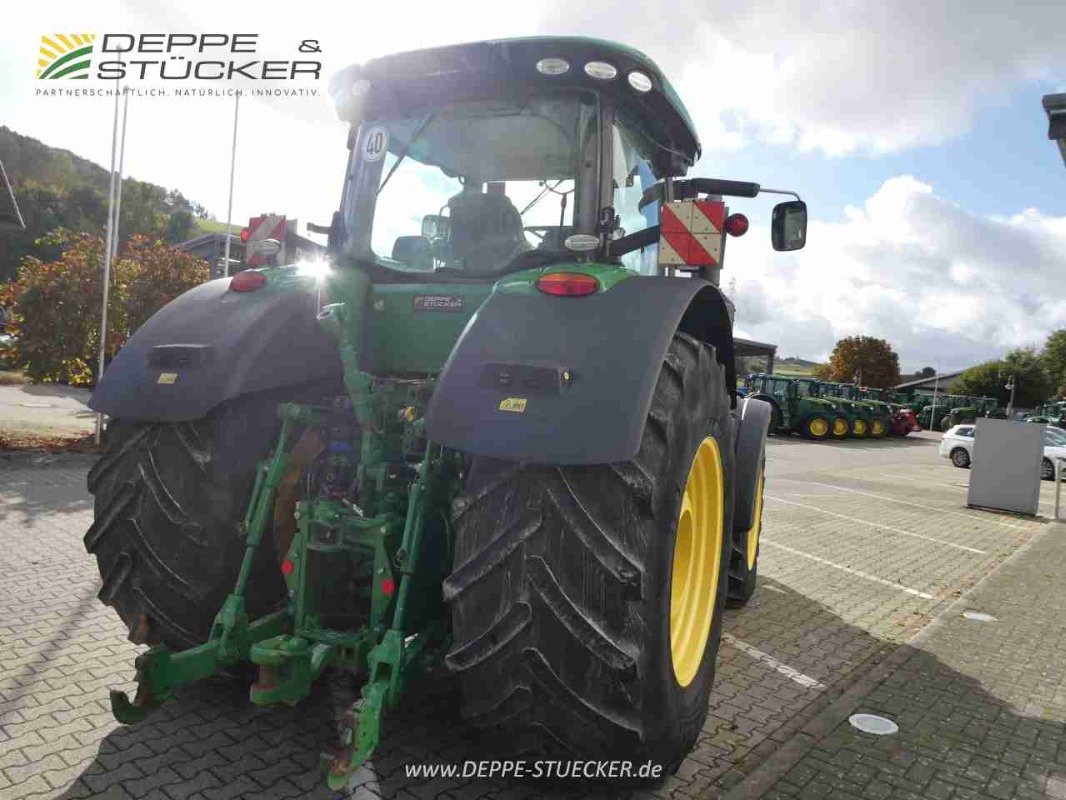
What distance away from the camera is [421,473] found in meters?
2.51

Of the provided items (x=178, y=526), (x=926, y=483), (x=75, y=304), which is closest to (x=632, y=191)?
(x=178, y=526)

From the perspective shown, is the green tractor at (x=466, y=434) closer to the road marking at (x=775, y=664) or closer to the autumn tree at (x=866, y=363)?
the road marking at (x=775, y=664)

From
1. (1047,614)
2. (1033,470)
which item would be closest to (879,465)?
(1033,470)

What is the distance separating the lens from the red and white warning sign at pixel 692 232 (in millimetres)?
3270

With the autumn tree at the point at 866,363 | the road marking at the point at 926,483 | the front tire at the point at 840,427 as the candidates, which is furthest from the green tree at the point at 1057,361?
the road marking at the point at 926,483

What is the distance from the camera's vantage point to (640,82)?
3002 millimetres

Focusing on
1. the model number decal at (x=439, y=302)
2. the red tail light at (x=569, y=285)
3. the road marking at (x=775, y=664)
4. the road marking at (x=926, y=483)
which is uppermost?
the red tail light at (x=569, y=285)

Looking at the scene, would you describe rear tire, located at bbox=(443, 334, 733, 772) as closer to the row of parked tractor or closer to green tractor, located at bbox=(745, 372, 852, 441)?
the row of parked tractor

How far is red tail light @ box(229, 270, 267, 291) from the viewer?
321 cm

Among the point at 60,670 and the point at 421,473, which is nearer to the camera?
the point at 421,473

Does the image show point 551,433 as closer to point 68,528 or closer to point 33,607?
point 33,607

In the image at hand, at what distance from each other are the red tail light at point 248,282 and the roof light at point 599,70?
5.17 feet

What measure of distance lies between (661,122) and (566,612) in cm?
237

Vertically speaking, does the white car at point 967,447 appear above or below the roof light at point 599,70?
below
